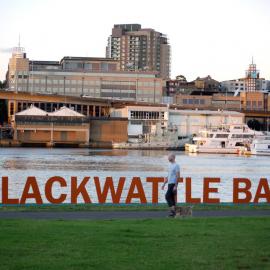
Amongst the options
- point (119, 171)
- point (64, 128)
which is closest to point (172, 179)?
point (119, 171)

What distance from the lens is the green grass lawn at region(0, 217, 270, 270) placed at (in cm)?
1414

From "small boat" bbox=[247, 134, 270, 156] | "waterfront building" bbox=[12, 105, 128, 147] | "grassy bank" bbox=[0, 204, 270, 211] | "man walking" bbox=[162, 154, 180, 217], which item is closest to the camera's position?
"man walking" bbox=[162, 154, 180, 217]

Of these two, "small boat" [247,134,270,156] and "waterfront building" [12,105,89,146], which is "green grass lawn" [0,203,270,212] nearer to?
"small boat" [247,134,270,156]

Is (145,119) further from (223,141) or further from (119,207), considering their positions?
(119,207)

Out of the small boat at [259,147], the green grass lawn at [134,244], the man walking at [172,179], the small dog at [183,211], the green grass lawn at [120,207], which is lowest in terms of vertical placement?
the small boat at [259,147]

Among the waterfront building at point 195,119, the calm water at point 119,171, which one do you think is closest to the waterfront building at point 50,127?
the waterfront building at point 195,119

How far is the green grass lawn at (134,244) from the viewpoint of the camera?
14.1 meters

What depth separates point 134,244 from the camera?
16219mm

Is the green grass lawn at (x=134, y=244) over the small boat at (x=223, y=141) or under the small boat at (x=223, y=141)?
over

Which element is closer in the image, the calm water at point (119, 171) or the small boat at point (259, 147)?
the calm water at point (119, 171)

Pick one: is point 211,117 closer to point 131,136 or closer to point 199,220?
point 131,136

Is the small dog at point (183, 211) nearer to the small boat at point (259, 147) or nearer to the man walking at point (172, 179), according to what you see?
the man walking at point (172, 179)

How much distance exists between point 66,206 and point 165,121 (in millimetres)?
154733

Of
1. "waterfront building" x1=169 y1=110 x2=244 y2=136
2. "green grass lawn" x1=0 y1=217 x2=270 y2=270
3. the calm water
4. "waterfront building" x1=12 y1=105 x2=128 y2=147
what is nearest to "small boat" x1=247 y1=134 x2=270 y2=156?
"waterfront building" x1=12 y1=105 x2=128 y2=147
